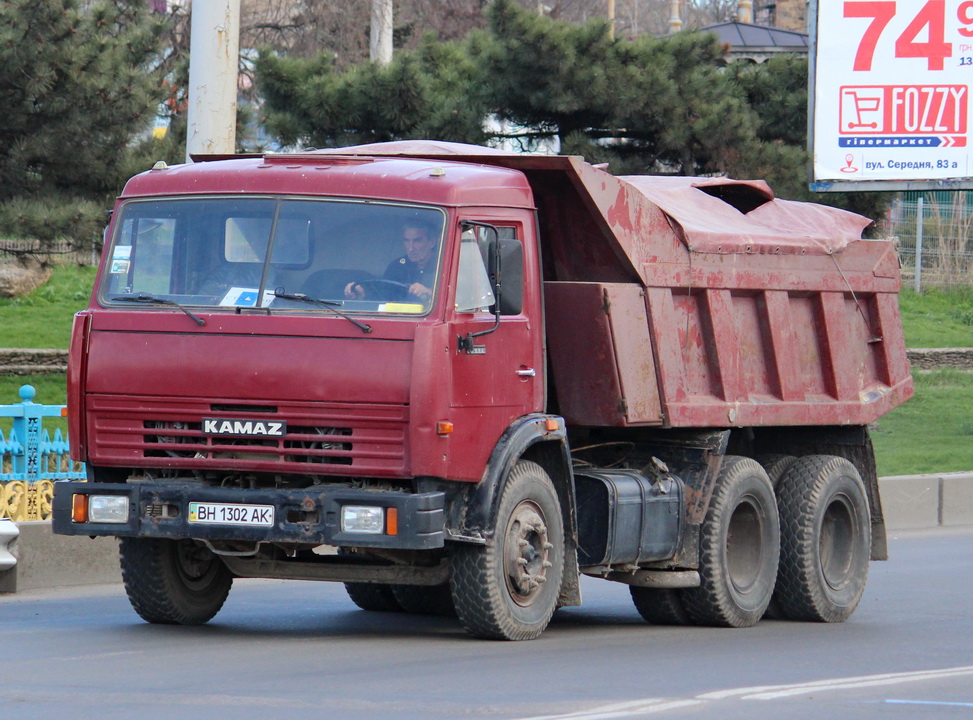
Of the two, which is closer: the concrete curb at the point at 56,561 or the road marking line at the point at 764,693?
the road marking line at the point at 764,693

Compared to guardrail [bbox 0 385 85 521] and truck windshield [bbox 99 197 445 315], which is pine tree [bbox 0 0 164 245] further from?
truck windshield [bbox 99 197 445 315]

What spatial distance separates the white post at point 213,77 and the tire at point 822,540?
17.4 feet

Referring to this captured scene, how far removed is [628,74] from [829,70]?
107 inches

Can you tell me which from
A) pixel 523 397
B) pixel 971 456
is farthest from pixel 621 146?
pixel 523 397

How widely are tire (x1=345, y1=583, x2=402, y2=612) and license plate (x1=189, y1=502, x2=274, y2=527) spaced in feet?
7.81

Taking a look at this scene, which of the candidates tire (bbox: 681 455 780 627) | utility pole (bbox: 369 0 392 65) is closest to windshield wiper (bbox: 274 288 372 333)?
tire (bbox: 681 455 780 627)

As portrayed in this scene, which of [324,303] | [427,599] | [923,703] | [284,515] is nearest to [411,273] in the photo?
[324,303]

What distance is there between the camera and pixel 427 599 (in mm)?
10320

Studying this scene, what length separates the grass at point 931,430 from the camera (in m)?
18.4

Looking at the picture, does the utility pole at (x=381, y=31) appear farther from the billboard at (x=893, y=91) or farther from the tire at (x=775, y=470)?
the tire at (x=775, y=470)

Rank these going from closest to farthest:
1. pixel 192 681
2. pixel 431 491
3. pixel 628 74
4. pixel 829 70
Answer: pixel 192 681 < pixel 431 491 < pixel 628 74 < pixel 829 70

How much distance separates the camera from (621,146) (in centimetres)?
1967

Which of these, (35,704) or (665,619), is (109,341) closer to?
(35,704)

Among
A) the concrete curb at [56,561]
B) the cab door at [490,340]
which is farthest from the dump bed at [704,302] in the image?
the concrete curb at [56,561]
